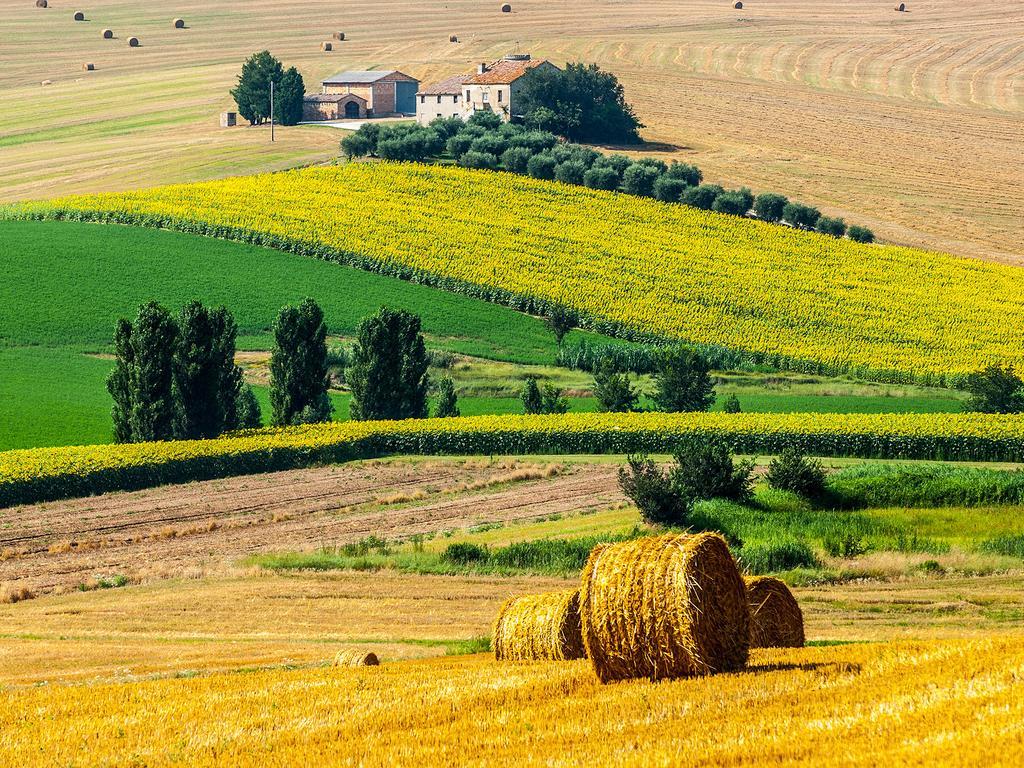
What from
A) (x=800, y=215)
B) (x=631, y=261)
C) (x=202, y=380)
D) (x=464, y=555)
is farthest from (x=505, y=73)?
(x=464, y=555)

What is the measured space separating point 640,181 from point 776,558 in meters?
80.9

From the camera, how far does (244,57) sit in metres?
180

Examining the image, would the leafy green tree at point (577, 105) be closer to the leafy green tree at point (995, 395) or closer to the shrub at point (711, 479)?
the leafy green tree at point (995, 395)

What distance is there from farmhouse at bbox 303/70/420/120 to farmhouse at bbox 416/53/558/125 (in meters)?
9.29

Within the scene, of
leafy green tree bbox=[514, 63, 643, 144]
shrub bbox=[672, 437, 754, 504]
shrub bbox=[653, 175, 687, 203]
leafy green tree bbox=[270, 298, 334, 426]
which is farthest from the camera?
leafy green tree bbox=[514, 63, 643, 144]

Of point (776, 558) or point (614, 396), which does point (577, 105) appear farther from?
point (776, 558)

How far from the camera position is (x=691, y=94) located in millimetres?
158000

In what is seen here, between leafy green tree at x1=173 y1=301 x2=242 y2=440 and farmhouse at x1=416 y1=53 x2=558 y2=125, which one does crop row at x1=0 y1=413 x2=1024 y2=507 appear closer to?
leafy green tree at x1=173 y1=301 x2=242 y2=440

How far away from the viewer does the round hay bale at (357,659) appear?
1037 inches

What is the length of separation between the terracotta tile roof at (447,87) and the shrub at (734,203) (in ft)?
122

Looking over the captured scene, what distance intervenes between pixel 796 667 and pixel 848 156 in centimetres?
12101

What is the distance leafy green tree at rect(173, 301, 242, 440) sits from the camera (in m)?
61.1

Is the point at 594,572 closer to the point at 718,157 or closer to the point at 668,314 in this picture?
the point at 668,314

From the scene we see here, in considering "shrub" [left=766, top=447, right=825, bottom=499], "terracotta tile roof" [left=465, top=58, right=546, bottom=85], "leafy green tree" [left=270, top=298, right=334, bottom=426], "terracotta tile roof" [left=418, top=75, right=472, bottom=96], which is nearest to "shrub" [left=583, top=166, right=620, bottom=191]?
"terracotta tile roof" [left=465, top=58, right=546, bottom=85]
